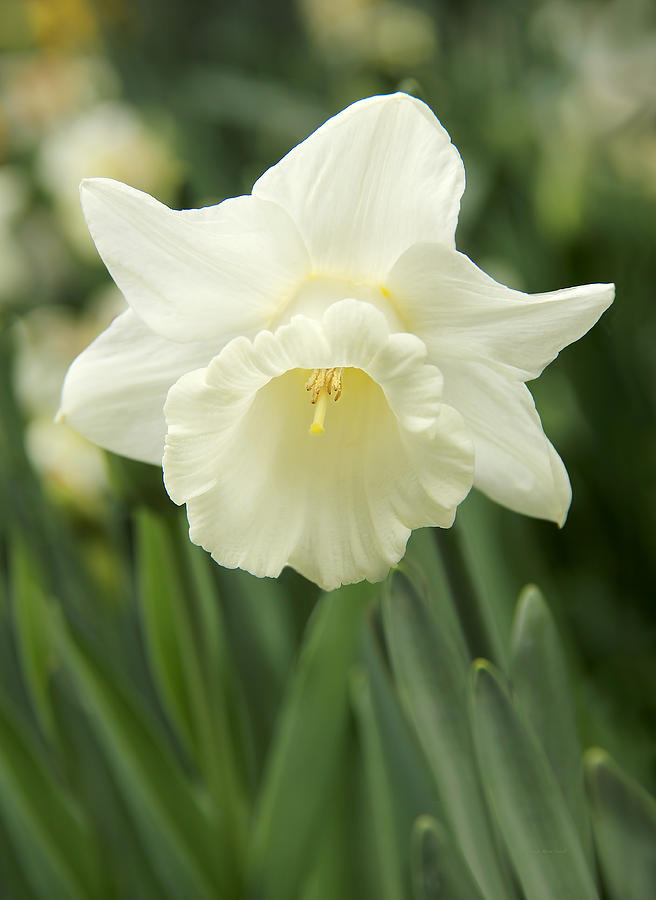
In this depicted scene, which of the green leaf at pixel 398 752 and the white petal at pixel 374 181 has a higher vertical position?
the white petal at pixel 374 181

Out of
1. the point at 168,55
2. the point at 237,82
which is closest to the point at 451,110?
the point at 237,82

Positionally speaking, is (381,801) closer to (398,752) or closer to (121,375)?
(398,752)

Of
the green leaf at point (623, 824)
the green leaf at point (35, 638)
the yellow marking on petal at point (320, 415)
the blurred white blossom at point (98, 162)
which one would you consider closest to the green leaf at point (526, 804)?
the green leaf at point (623, 824)

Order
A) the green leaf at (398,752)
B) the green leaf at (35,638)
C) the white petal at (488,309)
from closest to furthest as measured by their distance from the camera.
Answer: the white petal at (488,309), the green leaf at (398,752), the green leaf at (35,638)

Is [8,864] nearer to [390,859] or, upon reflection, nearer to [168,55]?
[390,859]

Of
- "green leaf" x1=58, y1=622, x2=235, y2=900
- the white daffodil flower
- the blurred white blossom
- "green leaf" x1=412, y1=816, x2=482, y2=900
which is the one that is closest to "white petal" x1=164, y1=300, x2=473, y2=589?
the white daffodil flower

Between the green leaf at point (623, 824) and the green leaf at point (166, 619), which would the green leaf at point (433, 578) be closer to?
the green leaf at point (623, 824)
